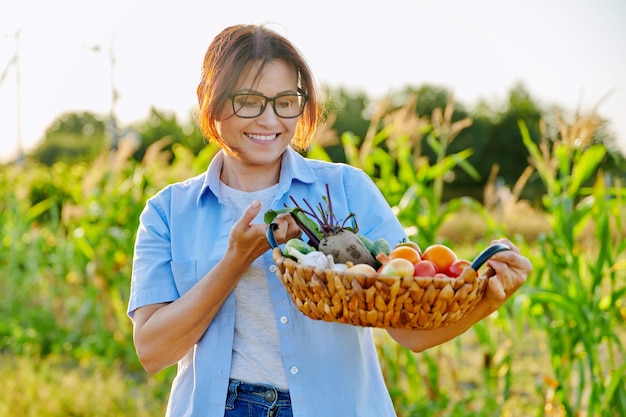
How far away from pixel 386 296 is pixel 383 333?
94.9 inches

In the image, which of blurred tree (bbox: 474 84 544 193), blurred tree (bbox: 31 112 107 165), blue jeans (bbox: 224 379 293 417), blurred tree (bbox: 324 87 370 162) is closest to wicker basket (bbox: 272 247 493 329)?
blue jeans (bbox: 224 379 293 417)

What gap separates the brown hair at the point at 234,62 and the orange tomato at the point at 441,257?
50 centimetres

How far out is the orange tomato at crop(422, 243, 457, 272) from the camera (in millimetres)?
1399

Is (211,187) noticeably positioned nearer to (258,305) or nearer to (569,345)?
(258,305)

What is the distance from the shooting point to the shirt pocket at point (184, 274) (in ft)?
5.54

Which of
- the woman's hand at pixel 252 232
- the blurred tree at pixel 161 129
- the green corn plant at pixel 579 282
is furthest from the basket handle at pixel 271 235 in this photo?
the blurred tree at pixel 161 129

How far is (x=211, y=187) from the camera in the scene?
68.9 inches

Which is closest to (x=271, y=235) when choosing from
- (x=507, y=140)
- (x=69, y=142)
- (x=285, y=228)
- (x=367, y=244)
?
(x=285, y=228)

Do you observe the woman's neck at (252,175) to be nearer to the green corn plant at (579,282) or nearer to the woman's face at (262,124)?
the woman's face at (262,124)

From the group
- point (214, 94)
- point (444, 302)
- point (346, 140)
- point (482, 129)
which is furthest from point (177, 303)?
point (482, 129)

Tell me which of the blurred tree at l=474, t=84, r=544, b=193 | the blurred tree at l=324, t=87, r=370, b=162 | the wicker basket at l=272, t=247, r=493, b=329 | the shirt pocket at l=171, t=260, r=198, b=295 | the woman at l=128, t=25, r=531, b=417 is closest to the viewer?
the wicker basket at l=272, t=247, r=493, b=329

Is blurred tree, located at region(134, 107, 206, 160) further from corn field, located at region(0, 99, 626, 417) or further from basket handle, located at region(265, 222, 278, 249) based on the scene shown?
basket handle, located at region(265, 222, 278, 249)

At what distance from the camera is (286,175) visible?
172 cm

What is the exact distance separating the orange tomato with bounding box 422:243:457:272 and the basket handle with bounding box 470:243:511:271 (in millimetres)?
92
